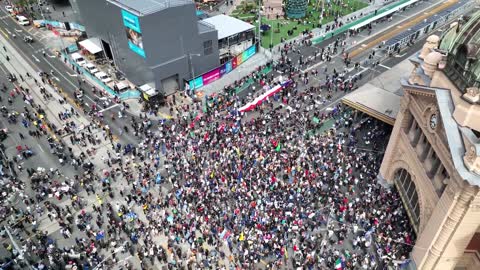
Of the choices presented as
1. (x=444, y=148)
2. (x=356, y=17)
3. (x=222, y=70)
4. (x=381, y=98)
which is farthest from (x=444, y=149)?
(x=356, y=17)

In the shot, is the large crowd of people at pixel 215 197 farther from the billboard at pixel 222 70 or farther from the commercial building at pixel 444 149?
the billboard at pixel 222 70

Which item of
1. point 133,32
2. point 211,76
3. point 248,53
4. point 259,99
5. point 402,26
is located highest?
point 133,32

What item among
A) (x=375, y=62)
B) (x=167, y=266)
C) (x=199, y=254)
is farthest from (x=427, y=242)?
(x=375, y=62)

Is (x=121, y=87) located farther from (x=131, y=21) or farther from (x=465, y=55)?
(x=465, y=55)

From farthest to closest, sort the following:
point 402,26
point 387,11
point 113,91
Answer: point 387,11 < point 402,26 < point 113,91

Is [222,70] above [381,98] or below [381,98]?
below
